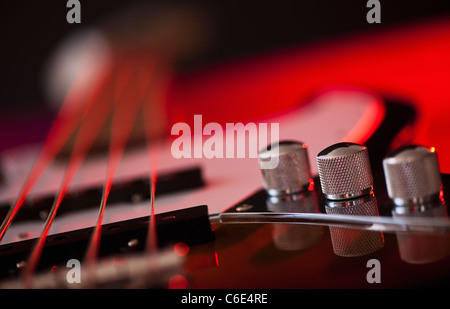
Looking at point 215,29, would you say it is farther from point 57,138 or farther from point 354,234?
point 354,234

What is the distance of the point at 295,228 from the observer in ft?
2.52

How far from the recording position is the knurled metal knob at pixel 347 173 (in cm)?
79

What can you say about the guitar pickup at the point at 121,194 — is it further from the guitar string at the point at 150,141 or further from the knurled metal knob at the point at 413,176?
the knurled metal knob at the point at 413,176

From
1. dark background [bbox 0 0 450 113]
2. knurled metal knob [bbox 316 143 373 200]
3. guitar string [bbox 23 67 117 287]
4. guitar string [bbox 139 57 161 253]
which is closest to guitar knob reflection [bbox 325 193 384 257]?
knurled metal knob [bbox 316 143 373 200]

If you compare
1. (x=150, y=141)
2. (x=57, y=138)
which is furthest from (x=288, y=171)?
(x=57, y=138)

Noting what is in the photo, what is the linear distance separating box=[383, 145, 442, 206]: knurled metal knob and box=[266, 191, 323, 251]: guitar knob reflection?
0.36 feet

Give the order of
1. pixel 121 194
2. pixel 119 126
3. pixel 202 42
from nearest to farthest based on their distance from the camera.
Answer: pixel 121 194 < pixel 119 126 < pixel 202 42

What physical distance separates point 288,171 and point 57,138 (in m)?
1.10

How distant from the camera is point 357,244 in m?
0.67

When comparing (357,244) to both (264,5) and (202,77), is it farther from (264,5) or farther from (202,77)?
(264,5)

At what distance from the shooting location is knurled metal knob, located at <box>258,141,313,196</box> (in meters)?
0.88

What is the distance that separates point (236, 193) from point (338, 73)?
1368 millimetres
